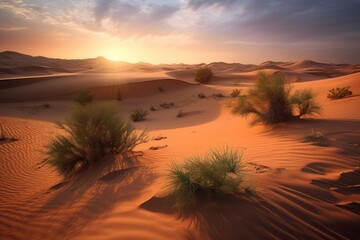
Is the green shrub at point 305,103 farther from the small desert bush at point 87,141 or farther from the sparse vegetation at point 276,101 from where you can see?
the small desert bush at point 87,141

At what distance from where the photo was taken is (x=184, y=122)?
1284cm

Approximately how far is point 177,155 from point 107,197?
2.04 metres

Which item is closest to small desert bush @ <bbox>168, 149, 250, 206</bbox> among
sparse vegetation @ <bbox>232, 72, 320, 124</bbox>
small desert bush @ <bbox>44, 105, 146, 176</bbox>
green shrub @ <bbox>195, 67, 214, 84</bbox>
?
small desert bush @ <bbox>44, 105, 146, 176</bbox>

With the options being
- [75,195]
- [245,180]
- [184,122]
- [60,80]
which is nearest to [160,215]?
[245,180]

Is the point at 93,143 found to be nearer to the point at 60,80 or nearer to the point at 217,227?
the point at 217,227

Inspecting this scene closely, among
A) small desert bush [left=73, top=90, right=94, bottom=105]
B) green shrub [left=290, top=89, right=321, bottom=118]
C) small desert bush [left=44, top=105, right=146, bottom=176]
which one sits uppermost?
green shrub [left=290, top=89, right=321, bottom=118]

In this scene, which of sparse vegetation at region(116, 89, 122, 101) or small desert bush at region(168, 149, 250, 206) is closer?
small desert bush at region(168, 149, 250, 206)

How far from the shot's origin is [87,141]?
5840 millimetres

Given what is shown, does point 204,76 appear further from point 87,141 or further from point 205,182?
point 205,182

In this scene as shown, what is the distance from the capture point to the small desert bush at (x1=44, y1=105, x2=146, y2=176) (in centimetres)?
576

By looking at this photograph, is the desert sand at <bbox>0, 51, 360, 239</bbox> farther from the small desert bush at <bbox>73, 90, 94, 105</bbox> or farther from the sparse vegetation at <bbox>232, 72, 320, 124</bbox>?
the small desert bush at <bbox>73, 90, 94, 105</bbox>

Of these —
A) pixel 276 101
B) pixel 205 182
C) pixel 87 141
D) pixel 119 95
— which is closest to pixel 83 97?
pixel 119 95

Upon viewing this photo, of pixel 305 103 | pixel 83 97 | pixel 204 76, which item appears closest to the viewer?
pixel 305 103

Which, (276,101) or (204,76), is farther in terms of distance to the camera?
(204,76)
